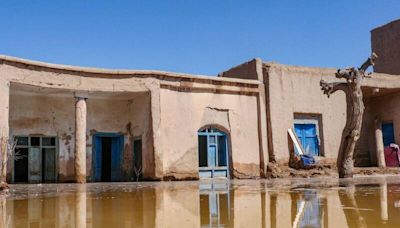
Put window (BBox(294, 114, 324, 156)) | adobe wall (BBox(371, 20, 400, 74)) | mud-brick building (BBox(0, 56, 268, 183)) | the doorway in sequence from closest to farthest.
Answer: mud-brick building (BBox(0, 56, 268, 183)), the doorway, window (BBox(294, 114, 324, 156)), adobe wall (BBox(371, 20, 400, 74))

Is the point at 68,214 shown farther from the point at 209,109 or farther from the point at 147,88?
the point at 209,109

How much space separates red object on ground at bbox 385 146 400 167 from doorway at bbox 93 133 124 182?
1170 centimetres

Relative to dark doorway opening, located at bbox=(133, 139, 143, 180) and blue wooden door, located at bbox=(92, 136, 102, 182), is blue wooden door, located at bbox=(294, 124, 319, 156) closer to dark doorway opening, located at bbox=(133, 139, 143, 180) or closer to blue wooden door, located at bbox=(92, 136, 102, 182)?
dark doorway opening, located at bbox=(133, 139, 143, 180)

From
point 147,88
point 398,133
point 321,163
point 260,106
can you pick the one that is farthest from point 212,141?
point 398,133

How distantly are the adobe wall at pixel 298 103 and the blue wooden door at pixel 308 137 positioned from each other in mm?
345

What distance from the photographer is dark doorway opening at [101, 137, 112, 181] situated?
16.4m

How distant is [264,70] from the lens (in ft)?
55.6

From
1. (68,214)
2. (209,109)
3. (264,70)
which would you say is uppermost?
(264,70)

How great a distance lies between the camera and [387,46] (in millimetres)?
22531

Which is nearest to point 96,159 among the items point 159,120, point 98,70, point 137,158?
A: point 137,158

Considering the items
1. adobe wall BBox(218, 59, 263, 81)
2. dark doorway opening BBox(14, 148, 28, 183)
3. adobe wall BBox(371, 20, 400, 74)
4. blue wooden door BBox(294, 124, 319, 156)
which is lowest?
dark doorway opening BBox(14, 148, 28, 183)

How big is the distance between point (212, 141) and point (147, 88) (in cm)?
325

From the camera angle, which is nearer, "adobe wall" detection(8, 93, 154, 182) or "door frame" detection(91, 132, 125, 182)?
"adobe wall" detection(8, 93, 154, 182)

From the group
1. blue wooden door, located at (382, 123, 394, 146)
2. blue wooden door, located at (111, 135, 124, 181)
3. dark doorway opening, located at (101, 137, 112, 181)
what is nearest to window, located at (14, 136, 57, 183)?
dark doorway opening, located at (101, 137, 112, 181)
